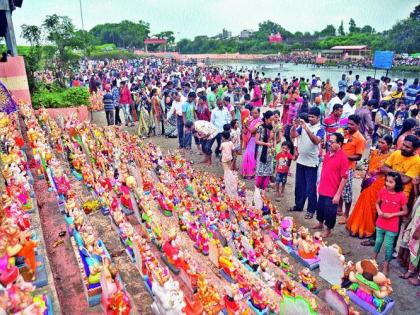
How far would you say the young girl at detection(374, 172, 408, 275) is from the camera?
11.2 feet

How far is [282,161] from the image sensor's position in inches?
220

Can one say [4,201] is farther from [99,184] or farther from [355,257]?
[355,257]

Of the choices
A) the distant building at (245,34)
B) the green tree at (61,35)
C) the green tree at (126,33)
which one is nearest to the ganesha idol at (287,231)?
the green tree at (61,35)

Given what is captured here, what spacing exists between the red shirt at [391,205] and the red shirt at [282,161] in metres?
2.08

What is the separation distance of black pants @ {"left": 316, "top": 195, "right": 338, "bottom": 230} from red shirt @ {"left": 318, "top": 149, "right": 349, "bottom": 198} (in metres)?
0.10

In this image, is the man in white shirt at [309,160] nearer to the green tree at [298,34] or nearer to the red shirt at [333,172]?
the red shirt at [333,172]

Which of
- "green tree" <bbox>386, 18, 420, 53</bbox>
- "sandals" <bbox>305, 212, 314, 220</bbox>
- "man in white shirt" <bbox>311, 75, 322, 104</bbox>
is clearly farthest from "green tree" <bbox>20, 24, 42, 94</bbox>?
"green tree" <bbox>386, 18, 420, 53</bbox>

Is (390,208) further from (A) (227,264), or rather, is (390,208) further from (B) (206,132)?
(B) (206,132)

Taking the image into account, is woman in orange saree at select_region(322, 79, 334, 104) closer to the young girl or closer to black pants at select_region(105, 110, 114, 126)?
black pants at select_region(105, 110, 114, 126)

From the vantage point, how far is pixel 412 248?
3.46m

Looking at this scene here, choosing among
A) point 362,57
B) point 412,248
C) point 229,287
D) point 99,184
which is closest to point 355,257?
point 412,248

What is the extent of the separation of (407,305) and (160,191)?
10.1ft

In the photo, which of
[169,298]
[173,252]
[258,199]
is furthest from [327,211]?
[169,298]

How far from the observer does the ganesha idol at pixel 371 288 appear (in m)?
2.94
